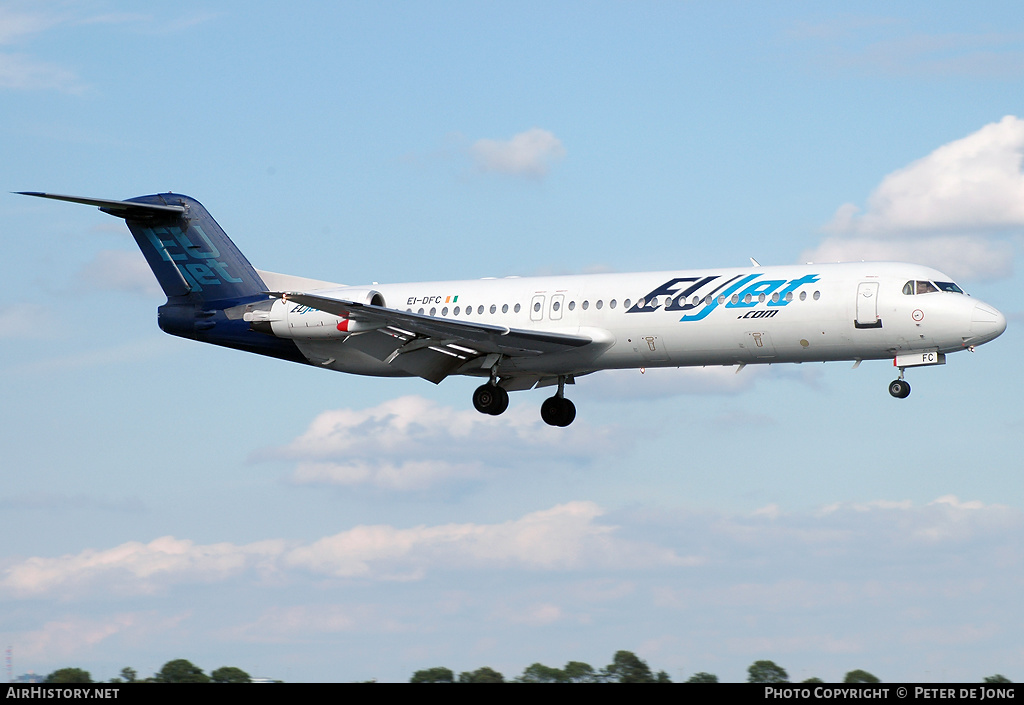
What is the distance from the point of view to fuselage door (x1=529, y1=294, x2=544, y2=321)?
117 ft

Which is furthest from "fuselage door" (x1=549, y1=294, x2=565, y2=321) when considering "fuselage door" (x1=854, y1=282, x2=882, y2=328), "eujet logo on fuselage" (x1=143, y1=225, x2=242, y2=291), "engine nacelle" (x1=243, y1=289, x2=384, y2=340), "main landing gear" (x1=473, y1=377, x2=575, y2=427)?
"eujet logo on fuselage" (x1=143, y1=225, x2=242, y2=291)

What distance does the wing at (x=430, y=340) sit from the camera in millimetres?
33969

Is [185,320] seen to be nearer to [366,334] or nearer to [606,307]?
[366,334]

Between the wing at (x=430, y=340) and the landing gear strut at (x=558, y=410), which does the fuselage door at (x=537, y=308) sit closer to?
the wing at (x=430, y=340)

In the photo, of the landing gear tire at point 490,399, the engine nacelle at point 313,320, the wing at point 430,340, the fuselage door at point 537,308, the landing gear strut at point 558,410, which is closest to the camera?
the wing at point 430,340

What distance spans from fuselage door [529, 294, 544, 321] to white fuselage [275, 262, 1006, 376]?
0.03 m

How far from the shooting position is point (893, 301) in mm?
32219

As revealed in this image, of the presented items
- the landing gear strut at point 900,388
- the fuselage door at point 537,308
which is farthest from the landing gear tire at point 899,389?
the fuselage door at point 537,308

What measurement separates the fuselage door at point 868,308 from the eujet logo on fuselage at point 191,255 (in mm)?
17454

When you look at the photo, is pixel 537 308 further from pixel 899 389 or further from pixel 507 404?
pixel 899 389

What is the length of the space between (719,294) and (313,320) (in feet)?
35.1

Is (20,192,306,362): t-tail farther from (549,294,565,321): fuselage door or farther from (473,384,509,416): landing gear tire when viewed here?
(549,294,565,321): fuselage door
